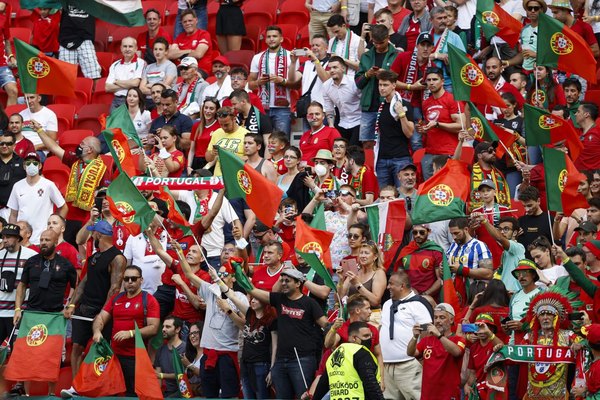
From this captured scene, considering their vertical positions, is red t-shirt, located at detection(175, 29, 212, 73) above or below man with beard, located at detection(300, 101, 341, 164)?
above

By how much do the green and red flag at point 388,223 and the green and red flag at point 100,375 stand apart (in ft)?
10.1

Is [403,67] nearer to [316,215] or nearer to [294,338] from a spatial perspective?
[316,215]

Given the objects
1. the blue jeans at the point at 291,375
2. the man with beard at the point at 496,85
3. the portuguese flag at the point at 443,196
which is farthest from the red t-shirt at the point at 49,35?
the blue jeans at the point at 291,375

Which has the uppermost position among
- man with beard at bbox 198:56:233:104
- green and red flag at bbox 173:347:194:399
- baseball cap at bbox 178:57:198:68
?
baseball cap at bbox 178:57:198:68

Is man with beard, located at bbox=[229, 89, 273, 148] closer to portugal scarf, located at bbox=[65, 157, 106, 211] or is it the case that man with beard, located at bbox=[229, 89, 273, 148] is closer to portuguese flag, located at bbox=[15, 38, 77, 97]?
portugal scarf, located at bbox=[65, 157, 106, 211]

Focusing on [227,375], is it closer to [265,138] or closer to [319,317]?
[319,317]

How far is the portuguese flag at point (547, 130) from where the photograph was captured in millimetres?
15805

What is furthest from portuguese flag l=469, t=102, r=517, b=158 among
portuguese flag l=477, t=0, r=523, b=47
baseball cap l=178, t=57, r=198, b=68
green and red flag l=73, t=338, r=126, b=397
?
green and red flag l=73, t=338, r=126, b=397

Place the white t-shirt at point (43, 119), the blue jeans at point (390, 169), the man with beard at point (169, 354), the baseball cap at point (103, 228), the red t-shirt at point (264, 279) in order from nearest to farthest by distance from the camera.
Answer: the red t-shirt at point (264, 279) < the man with beard at point (169, 354) < the baseball cap at point (103, 228) < the blue jeans at point (390, 169) < the white t-shirt at point (43, 119)

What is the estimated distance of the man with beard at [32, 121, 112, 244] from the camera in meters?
18.1

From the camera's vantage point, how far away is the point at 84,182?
18.1 metres

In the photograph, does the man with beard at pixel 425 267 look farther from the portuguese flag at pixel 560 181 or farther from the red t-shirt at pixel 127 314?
the red t-shirt at pixel 127 314

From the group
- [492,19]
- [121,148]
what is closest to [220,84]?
[121,148]

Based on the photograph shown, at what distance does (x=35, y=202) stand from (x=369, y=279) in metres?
4.97
